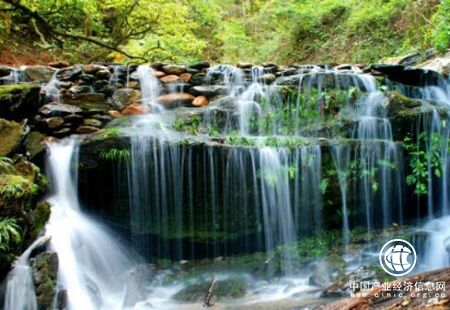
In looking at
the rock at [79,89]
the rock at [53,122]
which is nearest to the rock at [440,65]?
the rock at [79,89]

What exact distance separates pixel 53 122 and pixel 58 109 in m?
0.31

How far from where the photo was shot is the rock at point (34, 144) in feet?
19.1

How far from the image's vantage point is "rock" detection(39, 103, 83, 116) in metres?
6.77

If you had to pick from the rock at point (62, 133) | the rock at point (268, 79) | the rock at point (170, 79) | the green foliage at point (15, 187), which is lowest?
the green foliage at point (15, 187)

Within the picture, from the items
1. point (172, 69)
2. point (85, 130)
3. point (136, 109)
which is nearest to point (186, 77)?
point (172, 69)

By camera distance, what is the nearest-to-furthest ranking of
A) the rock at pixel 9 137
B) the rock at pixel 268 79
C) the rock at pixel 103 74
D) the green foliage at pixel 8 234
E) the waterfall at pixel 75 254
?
the green foliage at pixel 8 234 → the waterfall at pixel 75 254 → the rock at pixel 9 137 → the rock at pixel 103 74 → the rock at pixel 268 79

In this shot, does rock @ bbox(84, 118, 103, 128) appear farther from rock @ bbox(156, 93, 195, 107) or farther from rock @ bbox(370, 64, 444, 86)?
rock @ bbox(370, 64, 444, 86)

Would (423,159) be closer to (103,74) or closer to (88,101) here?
(88,101)

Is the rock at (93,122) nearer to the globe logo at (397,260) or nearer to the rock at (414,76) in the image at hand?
the globe logo at (397,260)

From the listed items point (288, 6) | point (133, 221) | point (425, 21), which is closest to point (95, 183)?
point (133, 221)

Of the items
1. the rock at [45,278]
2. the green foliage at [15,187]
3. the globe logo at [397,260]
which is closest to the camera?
the rock at [45,278]

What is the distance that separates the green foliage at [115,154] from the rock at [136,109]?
1.69 meters

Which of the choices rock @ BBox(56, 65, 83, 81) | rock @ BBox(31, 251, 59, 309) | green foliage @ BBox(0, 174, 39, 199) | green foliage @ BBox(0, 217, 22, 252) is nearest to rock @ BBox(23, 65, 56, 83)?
rock @ BBox(56, 65, 83, 81)

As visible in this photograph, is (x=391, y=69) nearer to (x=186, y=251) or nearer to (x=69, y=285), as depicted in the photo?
(x=186, y=251)
